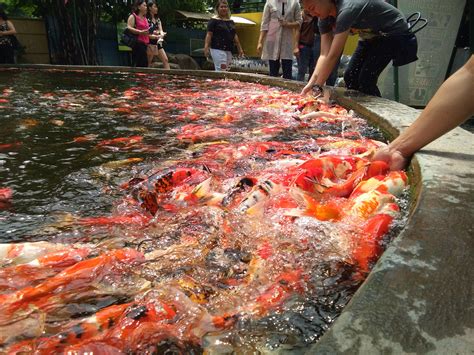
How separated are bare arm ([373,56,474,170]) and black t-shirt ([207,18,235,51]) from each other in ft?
24.1

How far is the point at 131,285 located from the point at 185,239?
41 cm

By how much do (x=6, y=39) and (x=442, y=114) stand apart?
42.4 feet

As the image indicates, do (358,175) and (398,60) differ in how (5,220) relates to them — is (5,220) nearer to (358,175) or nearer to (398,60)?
(358,175)

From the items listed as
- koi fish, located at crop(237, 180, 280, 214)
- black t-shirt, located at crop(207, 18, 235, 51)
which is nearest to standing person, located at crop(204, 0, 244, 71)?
black t-shirt, located at crop(207, 18, 235, 51)

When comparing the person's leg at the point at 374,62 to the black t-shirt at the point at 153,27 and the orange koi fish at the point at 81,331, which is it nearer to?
the orange koi fish at the point at 81,331

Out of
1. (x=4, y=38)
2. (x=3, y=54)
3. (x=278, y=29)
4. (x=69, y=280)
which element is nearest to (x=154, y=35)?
(x=278, y=29)

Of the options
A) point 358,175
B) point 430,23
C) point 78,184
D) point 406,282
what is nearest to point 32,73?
point 78,184

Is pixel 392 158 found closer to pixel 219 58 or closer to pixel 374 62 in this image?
pixel 374 62

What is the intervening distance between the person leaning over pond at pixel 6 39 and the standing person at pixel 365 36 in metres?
10.0

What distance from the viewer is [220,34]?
902 centimetres

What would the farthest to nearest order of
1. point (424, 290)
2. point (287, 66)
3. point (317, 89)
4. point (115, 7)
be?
point (115, 7)
point (287, 66)
point (317, 89)
point (424, 290)

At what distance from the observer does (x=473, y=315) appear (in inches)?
39.8

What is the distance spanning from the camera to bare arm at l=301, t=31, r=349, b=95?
15.0ft

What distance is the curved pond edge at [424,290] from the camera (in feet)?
3.05
